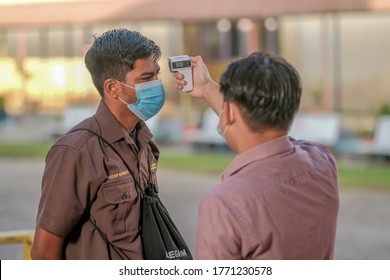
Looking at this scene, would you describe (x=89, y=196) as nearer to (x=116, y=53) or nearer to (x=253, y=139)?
(x=116, y=53)

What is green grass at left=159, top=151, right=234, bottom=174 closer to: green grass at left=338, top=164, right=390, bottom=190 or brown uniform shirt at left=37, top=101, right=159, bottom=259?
green grass at left=338, top=164, right=390, bottom=190

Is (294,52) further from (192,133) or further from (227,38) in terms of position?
(192,133)

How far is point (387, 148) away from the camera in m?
Result: 13.7

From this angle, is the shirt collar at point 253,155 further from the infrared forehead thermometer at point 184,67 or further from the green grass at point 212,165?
the green grass at point 212,165

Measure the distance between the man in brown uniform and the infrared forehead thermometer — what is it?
0.12 meters

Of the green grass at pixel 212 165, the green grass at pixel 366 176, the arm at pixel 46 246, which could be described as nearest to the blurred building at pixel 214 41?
the green grass at pixel 212 165

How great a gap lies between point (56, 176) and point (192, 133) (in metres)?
14.0

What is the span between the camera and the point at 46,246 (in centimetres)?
275

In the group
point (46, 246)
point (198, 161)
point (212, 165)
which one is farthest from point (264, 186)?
point (198, 161)

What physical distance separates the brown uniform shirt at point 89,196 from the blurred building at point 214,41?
40.7ft

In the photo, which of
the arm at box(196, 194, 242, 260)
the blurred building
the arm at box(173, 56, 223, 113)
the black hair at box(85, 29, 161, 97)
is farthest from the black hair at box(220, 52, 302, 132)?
the blurred building

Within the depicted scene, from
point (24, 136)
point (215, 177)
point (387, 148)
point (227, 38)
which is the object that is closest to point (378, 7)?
point (387, 148)

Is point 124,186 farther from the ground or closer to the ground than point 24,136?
farther from the ground

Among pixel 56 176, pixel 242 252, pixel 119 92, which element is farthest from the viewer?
pixel 119 92
